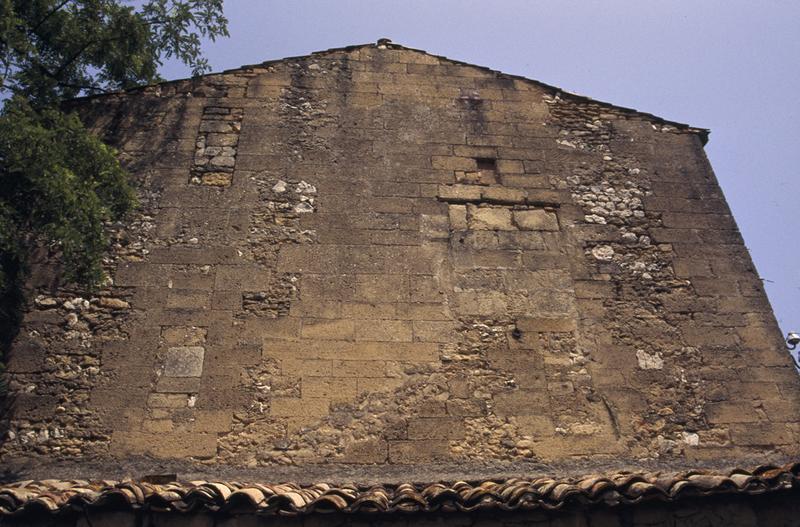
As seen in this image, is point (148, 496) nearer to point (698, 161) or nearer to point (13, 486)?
point (13, 486)

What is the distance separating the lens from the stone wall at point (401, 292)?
21.9ft

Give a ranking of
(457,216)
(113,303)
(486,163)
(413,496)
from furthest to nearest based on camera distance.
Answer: (486,163), (457,216), (113,303), (413,496)

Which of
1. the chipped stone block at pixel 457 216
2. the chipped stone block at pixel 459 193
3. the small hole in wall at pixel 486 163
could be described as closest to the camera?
the chipped stone block at pixel 457 216

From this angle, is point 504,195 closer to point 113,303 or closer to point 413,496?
point 413,496

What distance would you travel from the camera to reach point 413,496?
16.6 feet

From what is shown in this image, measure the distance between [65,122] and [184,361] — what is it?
102 inches

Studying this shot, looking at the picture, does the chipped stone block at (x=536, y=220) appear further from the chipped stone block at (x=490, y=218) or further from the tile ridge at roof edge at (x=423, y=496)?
the tile ridge at roof edge at (x=423, y=496)

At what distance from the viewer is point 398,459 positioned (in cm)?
651

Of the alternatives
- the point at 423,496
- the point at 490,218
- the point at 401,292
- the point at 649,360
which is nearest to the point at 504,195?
the point at 490,218

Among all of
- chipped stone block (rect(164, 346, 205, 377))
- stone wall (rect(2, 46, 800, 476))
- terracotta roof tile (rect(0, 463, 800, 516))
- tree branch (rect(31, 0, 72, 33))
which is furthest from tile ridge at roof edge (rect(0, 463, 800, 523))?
tree branch (rect(31, 0, 72, 33))

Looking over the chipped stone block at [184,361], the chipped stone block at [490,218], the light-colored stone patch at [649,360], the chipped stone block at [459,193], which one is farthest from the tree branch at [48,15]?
the light-colored stone patch at [649,360]

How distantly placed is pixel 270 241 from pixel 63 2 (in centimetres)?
375

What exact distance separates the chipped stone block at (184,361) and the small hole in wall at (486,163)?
3.87m

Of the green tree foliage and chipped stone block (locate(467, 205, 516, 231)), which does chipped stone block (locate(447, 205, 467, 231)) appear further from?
the green tree foliage
